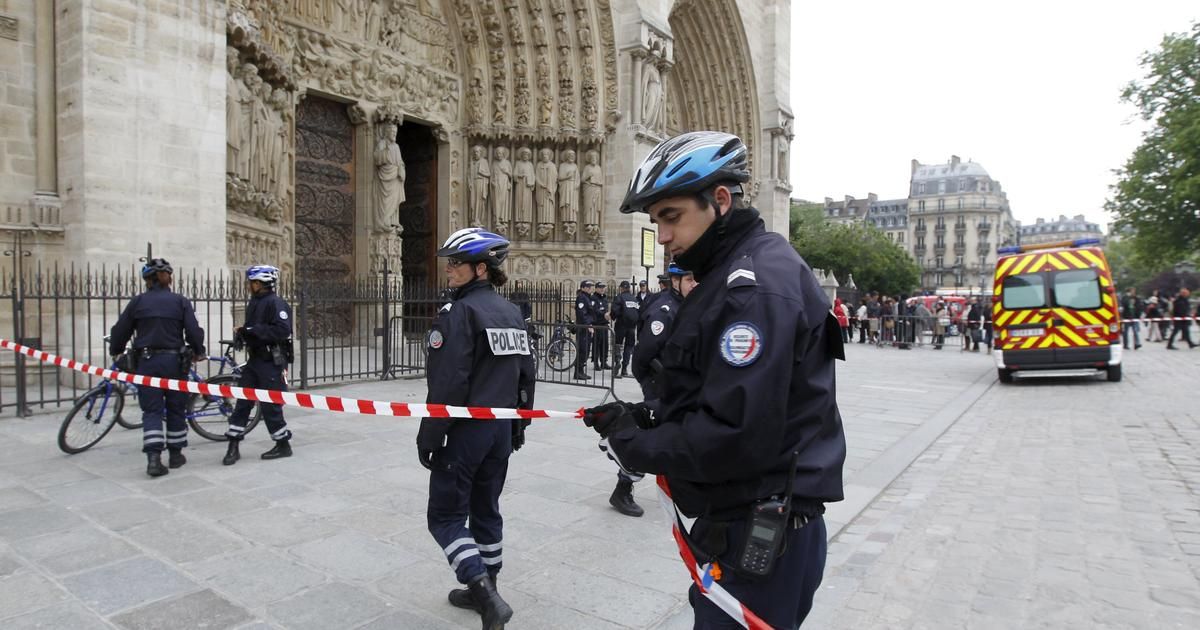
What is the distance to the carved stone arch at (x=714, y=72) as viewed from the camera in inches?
885

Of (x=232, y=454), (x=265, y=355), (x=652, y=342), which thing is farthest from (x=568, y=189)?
(x=652, y=342)

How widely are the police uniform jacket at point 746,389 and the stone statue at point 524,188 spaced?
15.9m

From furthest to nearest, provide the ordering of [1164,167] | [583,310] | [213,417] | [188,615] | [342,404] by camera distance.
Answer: [1164,167] → [583,310] → [213,417] → [342,404] → [188,615]

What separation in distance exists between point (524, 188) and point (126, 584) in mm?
14582

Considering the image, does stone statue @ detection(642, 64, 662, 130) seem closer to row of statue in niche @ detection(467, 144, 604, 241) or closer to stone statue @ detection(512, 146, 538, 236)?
row of statue in niche @ detection(467, 144, 604, 241)

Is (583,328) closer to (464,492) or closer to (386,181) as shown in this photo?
(386,181)

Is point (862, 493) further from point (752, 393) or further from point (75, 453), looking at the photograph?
point (75, 453)

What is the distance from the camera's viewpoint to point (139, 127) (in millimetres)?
8867

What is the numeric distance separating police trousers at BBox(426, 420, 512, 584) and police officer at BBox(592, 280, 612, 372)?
824cm

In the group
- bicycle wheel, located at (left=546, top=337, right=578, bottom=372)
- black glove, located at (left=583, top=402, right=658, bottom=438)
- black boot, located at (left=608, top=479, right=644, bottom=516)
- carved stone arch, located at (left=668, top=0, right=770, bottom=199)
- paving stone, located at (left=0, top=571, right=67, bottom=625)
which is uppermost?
carved stone arch, located at (left=668, top=0, right=770, bottom=199)

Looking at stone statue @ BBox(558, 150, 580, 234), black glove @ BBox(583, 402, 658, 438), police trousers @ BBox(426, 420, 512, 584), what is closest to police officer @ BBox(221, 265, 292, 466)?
police trousers @ BBox(426, 420, 512, 584)


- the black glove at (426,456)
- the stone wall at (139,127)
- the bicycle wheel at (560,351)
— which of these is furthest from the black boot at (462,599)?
the bicycle wheel at (560,351)

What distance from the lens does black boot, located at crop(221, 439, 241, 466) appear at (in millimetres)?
5941

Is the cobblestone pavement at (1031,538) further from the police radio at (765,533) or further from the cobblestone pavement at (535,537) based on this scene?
the police radio at (765,533)
